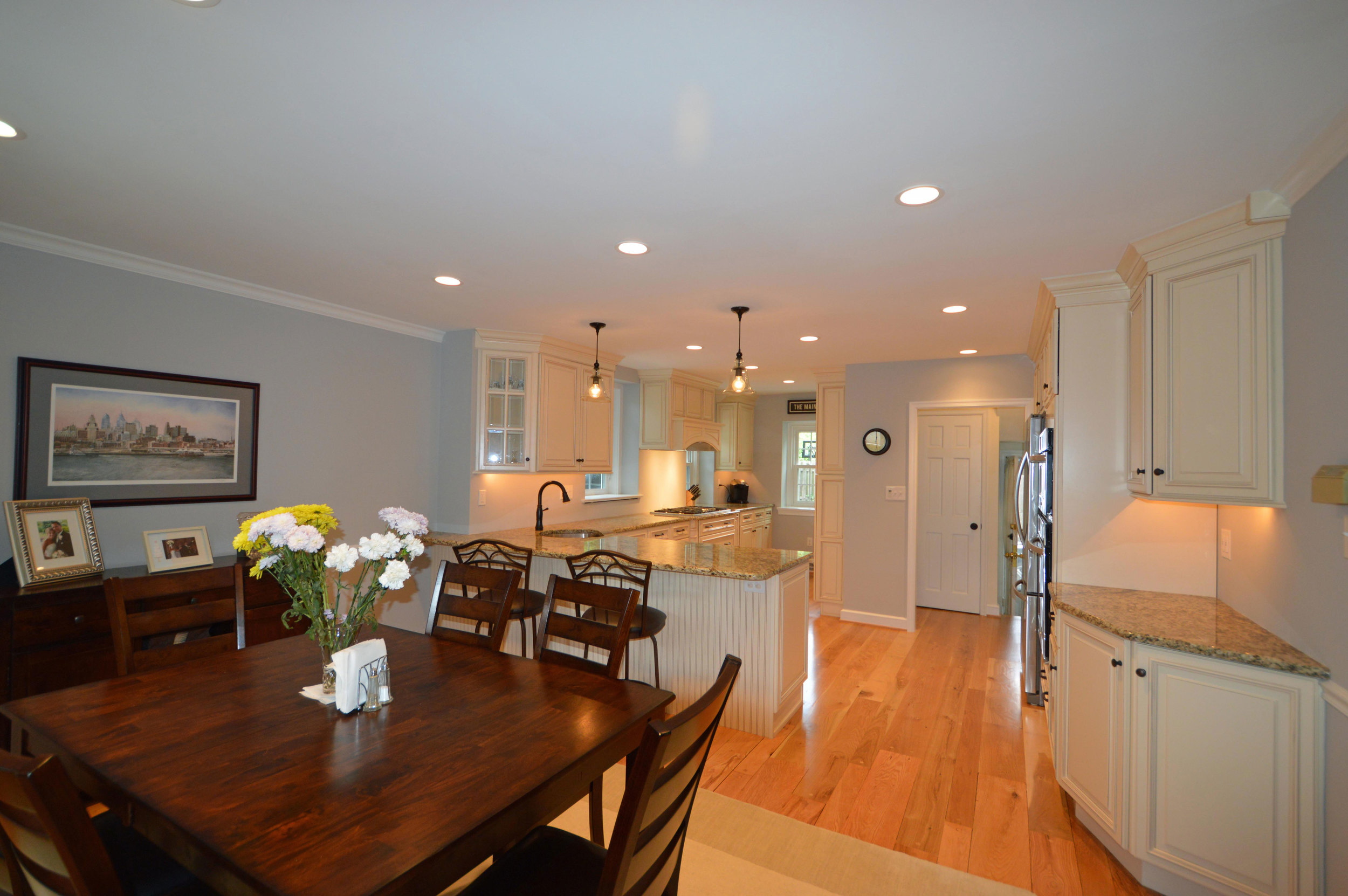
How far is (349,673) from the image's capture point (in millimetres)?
1598

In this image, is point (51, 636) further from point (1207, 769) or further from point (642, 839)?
point (1207, 769)

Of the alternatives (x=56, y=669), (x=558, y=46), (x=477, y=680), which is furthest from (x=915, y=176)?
(x=56, y=669)

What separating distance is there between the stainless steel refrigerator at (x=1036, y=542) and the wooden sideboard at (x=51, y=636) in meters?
3.82

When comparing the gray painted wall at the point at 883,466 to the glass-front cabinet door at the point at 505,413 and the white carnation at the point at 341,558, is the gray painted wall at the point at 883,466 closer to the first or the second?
the glass-front cabinet door at the point at 505,413

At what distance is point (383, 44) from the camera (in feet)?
4.60

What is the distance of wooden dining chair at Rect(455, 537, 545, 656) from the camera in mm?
3416

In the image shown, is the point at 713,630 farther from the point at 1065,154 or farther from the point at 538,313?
the point at 1065,154

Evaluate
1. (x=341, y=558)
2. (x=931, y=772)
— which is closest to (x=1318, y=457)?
(x=931, y=772)

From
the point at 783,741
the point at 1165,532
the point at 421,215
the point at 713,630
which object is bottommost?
the point at 783,741

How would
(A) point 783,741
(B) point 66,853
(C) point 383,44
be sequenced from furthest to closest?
(A) point 783,741, (C) point 383,44, (B) point 66,853

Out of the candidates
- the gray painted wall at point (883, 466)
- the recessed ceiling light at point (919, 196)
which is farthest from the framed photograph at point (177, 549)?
the gray painted wall at point (883, 466)

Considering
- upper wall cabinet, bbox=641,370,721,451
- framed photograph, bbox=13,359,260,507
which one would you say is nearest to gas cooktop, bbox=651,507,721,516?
upper wall cabinet, bbox=641,370,721,451

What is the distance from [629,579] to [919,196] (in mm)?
2141

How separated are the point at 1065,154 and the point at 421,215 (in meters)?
2.26
